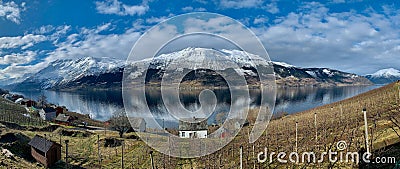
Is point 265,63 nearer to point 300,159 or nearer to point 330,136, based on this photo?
point 300,159

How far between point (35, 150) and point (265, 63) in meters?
20.0

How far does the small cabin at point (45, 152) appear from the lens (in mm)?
21234

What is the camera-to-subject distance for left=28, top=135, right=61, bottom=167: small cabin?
21.2 meters

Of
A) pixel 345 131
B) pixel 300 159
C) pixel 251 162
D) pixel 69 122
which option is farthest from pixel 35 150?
pixel 69 122

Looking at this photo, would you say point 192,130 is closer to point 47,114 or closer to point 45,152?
point 45,152

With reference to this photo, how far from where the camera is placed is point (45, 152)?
2100 cm

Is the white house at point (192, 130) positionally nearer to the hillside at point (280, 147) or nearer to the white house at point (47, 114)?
the hillside at point (280, 147)

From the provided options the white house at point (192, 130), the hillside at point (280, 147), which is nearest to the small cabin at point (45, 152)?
the hillside at point (280, 147)

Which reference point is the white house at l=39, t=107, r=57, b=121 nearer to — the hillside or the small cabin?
the hillside

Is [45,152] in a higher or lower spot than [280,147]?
lower

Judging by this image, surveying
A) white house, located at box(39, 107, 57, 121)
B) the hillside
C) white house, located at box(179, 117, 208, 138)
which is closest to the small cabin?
the hillside

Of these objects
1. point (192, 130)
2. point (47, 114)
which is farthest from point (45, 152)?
point (47, 114)

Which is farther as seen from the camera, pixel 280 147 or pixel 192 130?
pixel 192 130

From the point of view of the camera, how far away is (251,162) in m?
15.2
